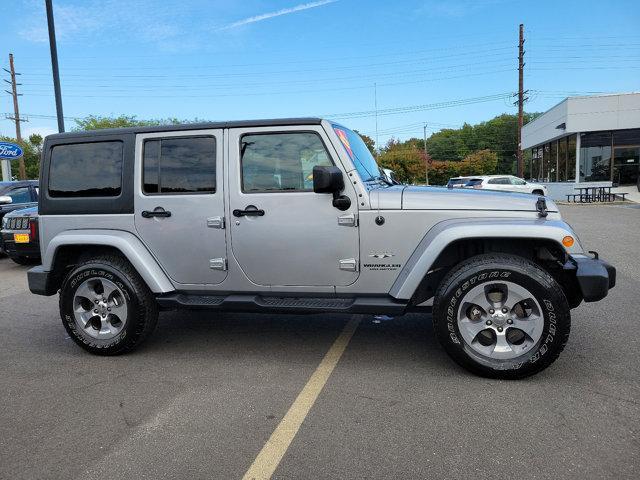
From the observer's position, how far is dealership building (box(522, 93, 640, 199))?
89.9ft

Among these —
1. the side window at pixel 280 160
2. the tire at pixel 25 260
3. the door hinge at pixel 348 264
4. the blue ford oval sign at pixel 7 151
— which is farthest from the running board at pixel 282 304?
the blue ford oval sign at pixel 7 151

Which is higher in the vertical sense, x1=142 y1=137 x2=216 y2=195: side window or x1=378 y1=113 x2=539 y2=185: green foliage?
x1=378 y1=113 x2=539 y2=185: green foliage

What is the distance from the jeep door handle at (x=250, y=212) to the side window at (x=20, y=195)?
948cm

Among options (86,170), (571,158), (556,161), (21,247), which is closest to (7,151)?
(21,247)

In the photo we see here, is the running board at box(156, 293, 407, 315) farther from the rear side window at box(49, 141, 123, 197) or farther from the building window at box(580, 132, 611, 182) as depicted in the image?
the building window at box(580, 132, 611, 182)

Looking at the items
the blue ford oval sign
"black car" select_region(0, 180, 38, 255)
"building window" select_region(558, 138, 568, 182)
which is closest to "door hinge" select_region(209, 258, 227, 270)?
"black car" select_region(0, 180, 38, 255)

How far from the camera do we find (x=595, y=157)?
98.1 ft

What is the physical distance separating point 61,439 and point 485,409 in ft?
8.72

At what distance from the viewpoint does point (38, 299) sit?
696 centimetres

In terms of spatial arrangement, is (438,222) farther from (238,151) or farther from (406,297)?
(238,151)

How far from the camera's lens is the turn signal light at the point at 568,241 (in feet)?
11.5

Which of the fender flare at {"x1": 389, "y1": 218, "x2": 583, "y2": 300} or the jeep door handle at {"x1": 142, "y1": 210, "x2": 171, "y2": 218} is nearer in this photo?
the fender flare at {"x1": 389, "y1": 218, "x2": 583, "y2": 300}

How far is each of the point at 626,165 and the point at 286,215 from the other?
108ft

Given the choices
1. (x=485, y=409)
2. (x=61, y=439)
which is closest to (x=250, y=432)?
(x=61, y=439)
